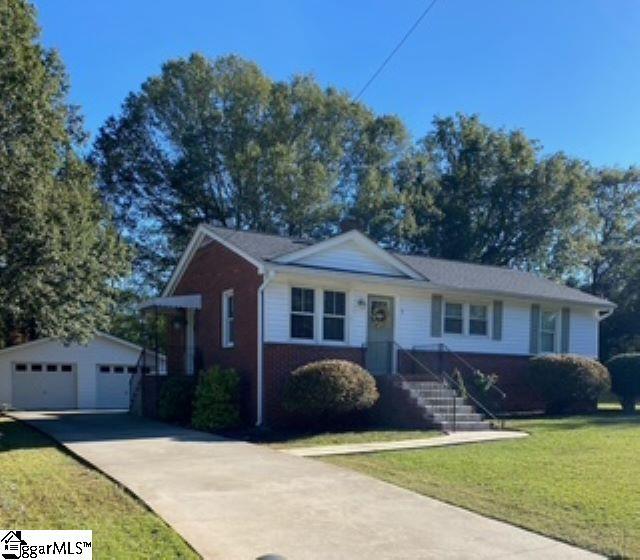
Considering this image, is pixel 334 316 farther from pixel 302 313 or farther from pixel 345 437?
pixel 345 437

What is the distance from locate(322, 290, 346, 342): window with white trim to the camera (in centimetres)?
1772

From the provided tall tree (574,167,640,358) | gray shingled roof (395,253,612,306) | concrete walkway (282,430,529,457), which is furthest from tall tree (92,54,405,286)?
concrete walkway (282,430,529,457)

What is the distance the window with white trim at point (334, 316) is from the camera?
17.7m

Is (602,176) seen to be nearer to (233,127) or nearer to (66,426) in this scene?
(233,127)

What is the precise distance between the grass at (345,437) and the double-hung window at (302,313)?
2.88m

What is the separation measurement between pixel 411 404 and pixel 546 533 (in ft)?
30.2

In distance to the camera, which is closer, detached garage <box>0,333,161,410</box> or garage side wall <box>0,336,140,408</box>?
detached garage <box>0,333,161,410</box>

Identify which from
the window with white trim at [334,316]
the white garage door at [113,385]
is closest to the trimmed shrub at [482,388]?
the window with white trim at [334,316]

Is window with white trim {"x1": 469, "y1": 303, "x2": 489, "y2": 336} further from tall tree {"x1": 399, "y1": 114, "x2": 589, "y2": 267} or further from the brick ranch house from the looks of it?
tall tree {"x1": 399, "y1": 114, "x2": 589, "y2": 267}

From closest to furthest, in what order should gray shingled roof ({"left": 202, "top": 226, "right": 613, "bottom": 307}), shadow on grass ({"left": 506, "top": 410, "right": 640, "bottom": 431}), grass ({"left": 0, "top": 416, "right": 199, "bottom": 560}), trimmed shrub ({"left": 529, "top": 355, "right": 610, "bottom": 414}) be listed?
grass ({"left": 0, "top": 416, "right": 199, "bottom": 560}) → shadow on grass ({"left": 506, "top": 410, "right": 640, "bottom": 431}) → gray shingled roof ({"left": 202, "top": 226, "right": 613, "bottom": 307}) → trimmed shrub ({"left": 529, "top": 355, "right": 610, "bottom": 414})

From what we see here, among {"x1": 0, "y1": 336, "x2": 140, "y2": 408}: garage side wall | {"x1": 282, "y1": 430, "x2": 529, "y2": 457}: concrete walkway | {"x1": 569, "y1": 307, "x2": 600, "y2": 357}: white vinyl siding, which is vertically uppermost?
{"x1": 569, "y1": 307, "x2": 600, "y2": 357}: white vinyl siding

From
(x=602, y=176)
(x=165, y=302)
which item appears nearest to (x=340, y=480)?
(x=165, y=302)

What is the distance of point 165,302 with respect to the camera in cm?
2009

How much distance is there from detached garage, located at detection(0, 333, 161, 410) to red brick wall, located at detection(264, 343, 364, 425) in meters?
16.6
